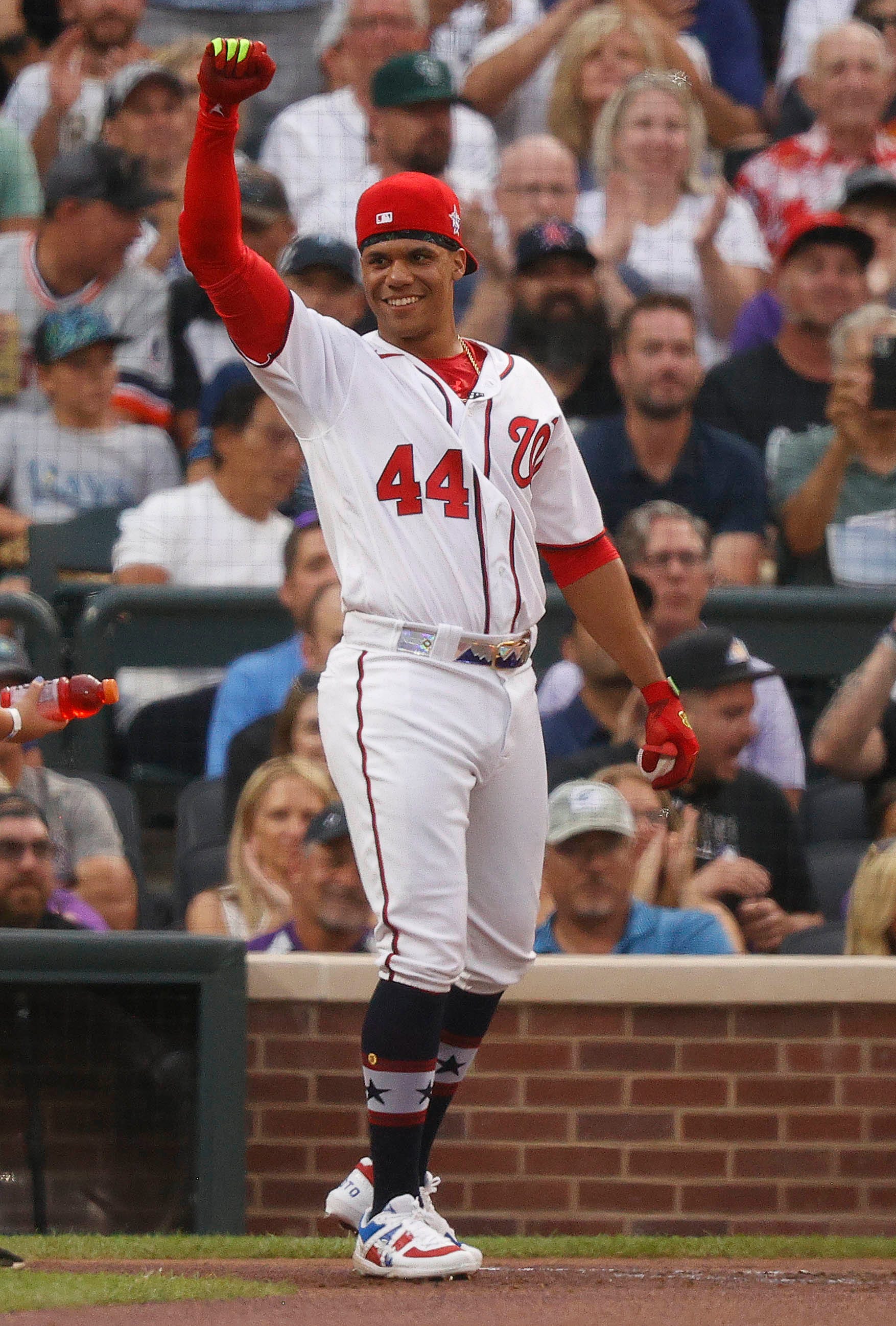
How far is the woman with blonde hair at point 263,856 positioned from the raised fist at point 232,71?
2.07m

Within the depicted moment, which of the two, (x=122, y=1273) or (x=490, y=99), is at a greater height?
(x=490, y=99)

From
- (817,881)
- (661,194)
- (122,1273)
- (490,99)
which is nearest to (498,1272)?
A: (122,1273)

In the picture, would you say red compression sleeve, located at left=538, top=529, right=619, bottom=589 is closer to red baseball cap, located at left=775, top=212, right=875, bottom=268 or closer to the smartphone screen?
the smartphone screen

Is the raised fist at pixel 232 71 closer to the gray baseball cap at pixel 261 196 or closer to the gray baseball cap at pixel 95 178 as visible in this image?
the gray baseball cap at pixel 261 196

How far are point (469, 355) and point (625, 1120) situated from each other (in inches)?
69.7

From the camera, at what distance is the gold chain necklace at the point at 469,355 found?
10.3ft

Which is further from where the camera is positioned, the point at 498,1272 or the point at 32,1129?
the point at 32,1129

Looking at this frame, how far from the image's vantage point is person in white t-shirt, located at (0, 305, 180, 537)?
19.8 feet

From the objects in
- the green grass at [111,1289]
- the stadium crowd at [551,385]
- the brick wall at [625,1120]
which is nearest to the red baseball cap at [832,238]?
the stadium crowd at [551,385]

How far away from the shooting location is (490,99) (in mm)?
7156

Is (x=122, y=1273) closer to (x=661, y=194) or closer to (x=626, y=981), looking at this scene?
(x=626, y=981)

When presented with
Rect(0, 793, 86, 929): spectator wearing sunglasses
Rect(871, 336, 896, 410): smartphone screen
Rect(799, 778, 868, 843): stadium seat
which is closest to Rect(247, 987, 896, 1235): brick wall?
Rect(0, 793, 86, 929): spectator wearing sunglasses

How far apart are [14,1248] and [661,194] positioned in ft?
15.0

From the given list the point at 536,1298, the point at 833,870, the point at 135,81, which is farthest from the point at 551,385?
the point at 536,1298
